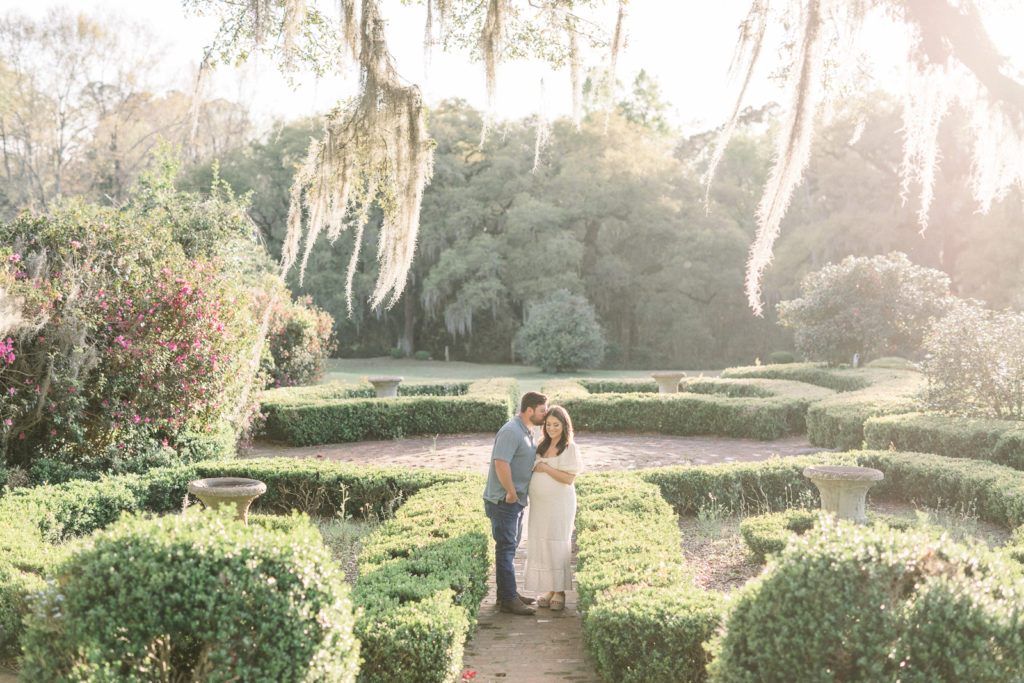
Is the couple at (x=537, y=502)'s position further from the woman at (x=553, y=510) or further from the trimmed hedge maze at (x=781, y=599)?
the trimmed hedge maze at (x=781, y=599)

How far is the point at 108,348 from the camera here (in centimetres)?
738

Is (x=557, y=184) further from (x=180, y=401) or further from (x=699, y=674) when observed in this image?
(x=699, y=674)

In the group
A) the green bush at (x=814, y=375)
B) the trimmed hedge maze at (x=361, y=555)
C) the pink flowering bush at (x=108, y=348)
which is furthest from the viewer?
the green bush at (x=814, y=375)

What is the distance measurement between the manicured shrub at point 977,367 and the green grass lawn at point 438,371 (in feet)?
47.7

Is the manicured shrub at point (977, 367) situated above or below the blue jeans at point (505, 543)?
above

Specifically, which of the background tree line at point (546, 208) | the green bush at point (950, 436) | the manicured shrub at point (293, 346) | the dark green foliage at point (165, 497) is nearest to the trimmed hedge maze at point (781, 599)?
the green bush at point (950, 436)

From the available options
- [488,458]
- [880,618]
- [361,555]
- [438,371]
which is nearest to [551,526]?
[361,555]

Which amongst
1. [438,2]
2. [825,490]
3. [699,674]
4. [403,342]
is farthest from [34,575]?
[403,342]

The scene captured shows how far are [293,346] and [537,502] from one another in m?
11.9

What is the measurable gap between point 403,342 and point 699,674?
32.5m

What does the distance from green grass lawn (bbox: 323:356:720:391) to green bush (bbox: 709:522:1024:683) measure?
792 inches

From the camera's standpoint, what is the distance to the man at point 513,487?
4848 mm

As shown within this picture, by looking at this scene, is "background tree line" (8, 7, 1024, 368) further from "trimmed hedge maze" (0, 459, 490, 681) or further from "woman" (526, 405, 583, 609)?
"woman" (526, 405, 583, 609)

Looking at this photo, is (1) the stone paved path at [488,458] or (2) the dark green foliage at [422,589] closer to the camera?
(2) the dark green foliage at [422,589]
